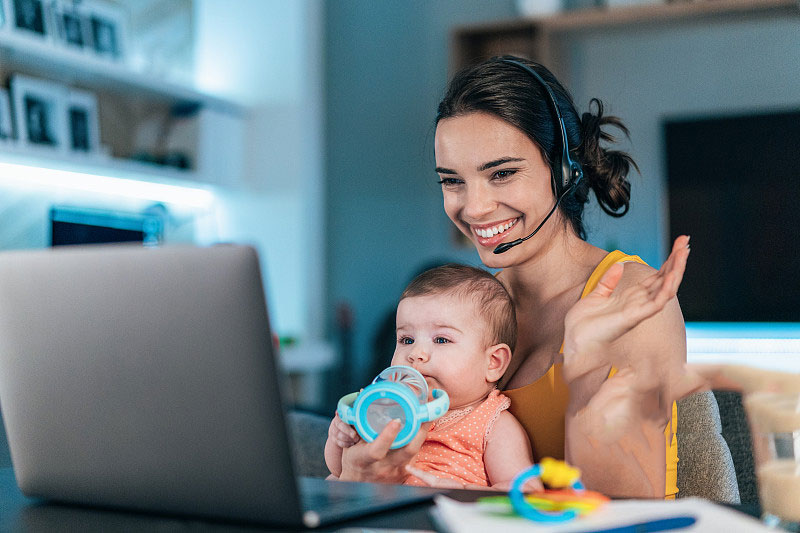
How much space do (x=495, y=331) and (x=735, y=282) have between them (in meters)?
2.38

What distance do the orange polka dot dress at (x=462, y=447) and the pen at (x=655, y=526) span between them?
465 mm

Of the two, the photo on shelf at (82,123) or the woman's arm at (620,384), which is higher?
the photo on shelf at (82,123)

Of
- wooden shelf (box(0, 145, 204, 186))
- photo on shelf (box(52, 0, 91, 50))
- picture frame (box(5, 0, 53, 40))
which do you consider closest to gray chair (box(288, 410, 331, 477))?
wooden shelf (box(0, 145, 204, 186))

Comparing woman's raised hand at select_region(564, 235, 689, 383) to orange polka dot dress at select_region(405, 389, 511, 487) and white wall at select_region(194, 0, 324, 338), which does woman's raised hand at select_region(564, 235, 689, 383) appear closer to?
orange polka dot dress at select_region(405, 389, 511, 487)

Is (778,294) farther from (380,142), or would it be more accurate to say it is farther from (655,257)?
(380,142)

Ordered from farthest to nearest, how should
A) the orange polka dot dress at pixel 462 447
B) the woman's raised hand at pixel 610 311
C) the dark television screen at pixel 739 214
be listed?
the dark television screen at pixel 739 214
the orange polka dot dress at pixel 462 447
the woman's raised hand at pixel 610 311

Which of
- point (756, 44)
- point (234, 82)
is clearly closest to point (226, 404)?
point (756, 44)

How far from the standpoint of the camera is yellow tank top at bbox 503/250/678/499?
1120 millimetres

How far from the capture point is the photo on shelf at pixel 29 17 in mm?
2799

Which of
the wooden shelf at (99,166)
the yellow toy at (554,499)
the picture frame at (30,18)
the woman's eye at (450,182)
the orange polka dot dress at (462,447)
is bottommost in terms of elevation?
the orange polka dot dress at (462,447)

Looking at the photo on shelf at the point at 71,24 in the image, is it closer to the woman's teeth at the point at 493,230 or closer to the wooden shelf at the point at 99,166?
the wooden shelf at the point at 99,166

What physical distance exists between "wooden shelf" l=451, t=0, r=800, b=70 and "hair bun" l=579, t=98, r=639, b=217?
6.59 feet

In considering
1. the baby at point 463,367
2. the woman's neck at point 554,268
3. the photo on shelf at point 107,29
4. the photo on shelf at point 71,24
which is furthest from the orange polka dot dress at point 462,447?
the photo on shelf at point 107,29

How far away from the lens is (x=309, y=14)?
407 centimetres
